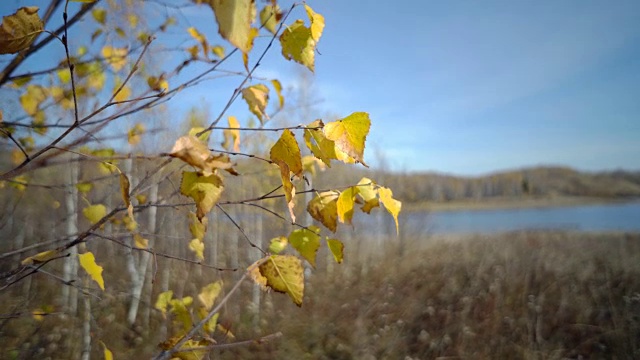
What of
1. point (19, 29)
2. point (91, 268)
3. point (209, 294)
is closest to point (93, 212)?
point (91, 268)

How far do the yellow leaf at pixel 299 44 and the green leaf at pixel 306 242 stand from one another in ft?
1.55

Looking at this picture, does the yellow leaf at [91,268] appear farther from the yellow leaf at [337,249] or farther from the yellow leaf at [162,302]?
the yellow leaf at [162,302]

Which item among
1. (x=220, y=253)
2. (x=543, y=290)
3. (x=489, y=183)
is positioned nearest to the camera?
(x=543, y=290)

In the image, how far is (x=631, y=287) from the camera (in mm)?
4980

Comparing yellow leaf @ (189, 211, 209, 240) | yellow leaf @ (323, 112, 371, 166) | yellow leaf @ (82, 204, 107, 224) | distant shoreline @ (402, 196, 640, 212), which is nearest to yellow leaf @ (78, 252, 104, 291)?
yellow leaf @ (189, 211, 209, 240)

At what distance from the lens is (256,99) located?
927 mm

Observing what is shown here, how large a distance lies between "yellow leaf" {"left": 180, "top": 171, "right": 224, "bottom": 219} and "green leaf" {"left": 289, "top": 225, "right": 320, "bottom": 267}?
1.13ft

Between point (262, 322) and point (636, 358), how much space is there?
478 centimetres

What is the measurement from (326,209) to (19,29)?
716 mm

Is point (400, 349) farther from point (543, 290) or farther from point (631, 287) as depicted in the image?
point (631, 287)

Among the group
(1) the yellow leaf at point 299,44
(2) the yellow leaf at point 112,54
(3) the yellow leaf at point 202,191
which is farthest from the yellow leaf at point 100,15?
(3) the yellow leaf at point 202,191

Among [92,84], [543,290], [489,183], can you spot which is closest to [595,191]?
[489,183]

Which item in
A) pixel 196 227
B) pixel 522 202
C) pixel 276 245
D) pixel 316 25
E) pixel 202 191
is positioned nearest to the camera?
pixel 202 191

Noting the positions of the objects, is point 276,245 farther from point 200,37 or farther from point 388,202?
point 200,37
